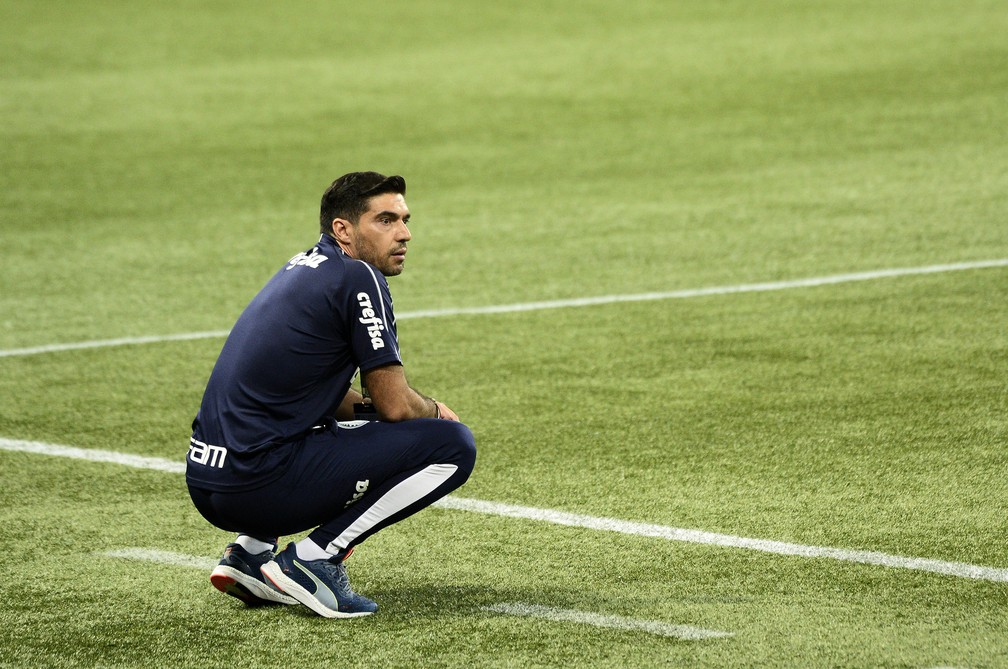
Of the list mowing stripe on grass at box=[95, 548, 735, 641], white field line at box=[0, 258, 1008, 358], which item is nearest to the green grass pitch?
mowing stripe on grass at box=[95, 548, 735, 641]

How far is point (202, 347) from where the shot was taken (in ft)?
31.6

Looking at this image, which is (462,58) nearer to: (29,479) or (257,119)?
(257,119)

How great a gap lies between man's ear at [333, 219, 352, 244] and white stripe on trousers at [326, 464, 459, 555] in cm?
82

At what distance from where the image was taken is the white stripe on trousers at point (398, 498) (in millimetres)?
5207

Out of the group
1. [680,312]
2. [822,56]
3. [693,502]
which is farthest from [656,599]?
[822,56]

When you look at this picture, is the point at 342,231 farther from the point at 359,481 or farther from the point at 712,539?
the point at 712,539

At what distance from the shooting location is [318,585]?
5160 mm

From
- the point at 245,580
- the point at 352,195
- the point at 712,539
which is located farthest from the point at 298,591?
the point at 712,539

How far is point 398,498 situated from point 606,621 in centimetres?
78

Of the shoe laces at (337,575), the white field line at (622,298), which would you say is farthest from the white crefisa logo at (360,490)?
the white field line at (622,298)

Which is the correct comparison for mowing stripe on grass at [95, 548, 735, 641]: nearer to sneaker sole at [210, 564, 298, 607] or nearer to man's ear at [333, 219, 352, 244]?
sneaker sole at [210, 564, 298, 607]

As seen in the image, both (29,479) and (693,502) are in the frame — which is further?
(29,479)

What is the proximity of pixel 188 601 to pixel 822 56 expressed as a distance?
15.4 meters

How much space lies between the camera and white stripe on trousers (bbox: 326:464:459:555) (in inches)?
205
